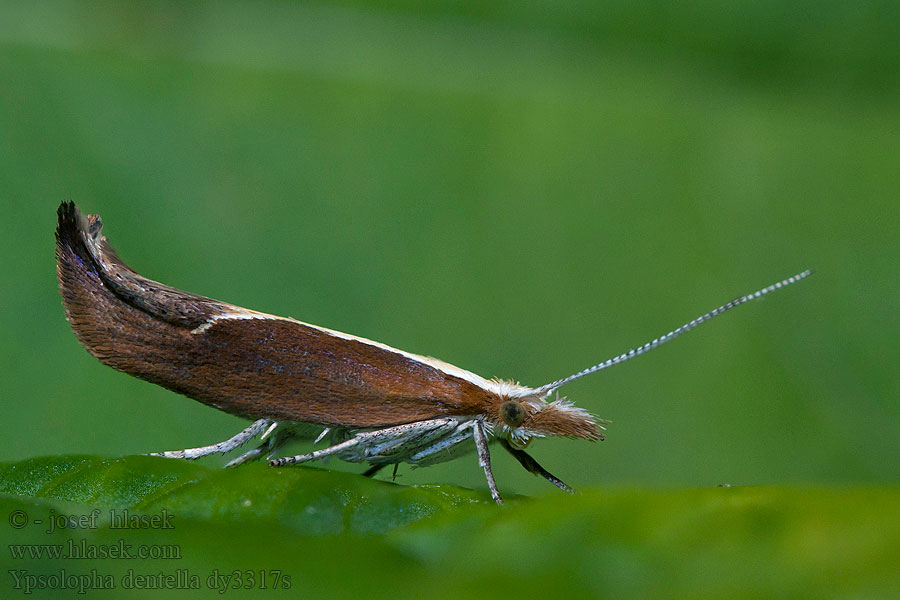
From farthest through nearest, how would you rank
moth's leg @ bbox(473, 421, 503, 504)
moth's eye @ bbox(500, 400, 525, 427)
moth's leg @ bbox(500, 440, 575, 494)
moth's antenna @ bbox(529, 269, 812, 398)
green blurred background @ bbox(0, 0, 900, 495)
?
green blurred background @ bbox(0, 0, 900, 495) < moth's leg @ bbox(500, 440, 575, 494) < moth's eye @ bbox(500, 400, 525, 427) < moth's leg @ bbox(473, 421, 503, 504) < moth's antenna @ bbox(529, 269, 812, 398)

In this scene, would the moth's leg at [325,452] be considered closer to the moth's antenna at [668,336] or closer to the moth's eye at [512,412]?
the moth's eye at [512,412]

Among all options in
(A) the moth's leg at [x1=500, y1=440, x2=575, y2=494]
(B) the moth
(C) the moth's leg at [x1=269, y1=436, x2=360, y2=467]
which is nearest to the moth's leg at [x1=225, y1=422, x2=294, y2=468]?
(B) the moth

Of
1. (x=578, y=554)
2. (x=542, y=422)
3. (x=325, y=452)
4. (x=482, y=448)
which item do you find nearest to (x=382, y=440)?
(x=325, y=452)

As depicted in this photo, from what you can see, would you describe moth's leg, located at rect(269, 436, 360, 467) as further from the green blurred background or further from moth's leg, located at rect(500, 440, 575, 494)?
the green blurred background

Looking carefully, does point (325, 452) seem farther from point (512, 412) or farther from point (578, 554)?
point (578, 554)

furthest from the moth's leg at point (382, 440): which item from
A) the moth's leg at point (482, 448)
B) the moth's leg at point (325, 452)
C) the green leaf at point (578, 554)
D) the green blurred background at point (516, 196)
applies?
the green leaf at point (578, 554)

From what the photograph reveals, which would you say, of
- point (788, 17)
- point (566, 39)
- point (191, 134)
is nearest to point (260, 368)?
point (191, 134)

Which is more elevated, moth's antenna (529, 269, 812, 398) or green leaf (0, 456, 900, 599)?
moth's antenna (529, 269, 812, 398)

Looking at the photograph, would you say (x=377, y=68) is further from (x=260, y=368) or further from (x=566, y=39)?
A: (x=260, y=368)
